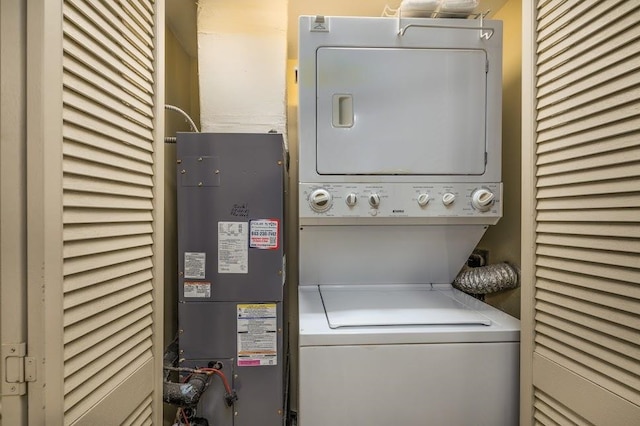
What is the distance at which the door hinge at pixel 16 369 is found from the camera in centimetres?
68

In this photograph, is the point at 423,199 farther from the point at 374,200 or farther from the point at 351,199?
the point at 351,199

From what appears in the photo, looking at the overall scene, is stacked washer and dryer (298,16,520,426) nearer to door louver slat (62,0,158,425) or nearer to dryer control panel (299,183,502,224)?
dryer control panel (299,183,502,224)

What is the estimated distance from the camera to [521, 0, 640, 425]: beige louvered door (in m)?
0.82

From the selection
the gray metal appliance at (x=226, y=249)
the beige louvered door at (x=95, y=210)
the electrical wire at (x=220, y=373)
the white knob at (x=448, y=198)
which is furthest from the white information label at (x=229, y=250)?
the white knob at (x=448, y=198)

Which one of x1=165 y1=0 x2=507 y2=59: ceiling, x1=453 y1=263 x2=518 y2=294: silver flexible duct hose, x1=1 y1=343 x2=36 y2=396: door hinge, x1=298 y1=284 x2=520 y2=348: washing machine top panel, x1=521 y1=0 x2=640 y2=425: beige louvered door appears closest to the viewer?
x1=1 y1=343 x2=36 y2=396: door hinge

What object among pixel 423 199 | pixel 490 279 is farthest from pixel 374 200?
pixel 490 279

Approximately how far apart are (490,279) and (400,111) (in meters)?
1.10

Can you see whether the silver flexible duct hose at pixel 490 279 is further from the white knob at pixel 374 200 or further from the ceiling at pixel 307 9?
the ceiling at pixel 307 9

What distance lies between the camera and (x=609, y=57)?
0.87m

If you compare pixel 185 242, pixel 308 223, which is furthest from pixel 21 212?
pixel 308 223

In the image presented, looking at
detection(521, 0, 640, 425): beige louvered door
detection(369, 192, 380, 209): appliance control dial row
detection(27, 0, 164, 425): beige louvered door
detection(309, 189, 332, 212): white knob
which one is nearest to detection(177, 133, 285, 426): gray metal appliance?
detection(309, 189, 332, 212): white knob

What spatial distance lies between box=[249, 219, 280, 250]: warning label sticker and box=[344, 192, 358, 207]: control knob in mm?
398

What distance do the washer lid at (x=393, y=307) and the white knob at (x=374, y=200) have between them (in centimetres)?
52

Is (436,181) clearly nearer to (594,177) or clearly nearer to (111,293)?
(594,177)
